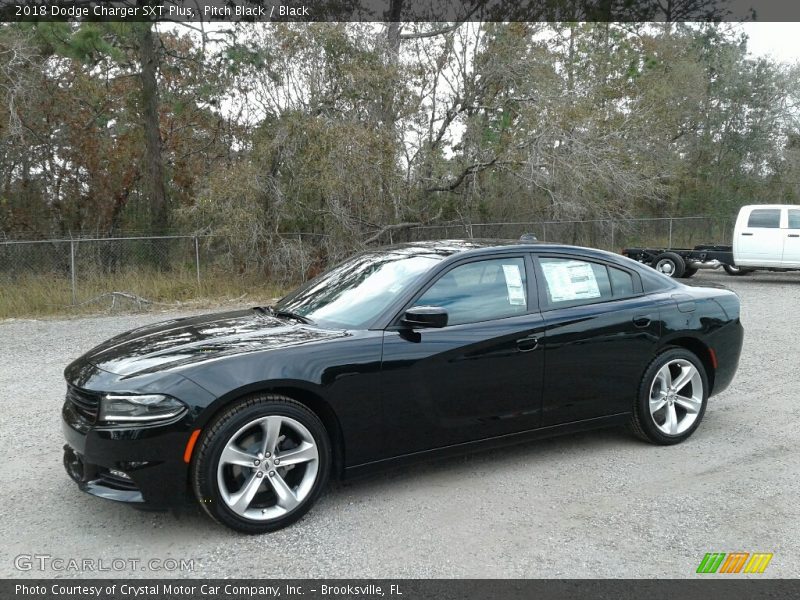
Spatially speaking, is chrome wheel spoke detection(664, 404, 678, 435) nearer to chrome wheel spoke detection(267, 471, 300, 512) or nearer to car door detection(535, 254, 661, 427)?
car door detection(535, 254, 661, 427)

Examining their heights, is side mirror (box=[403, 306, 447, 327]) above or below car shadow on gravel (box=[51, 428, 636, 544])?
above

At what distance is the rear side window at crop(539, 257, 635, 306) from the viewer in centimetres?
484

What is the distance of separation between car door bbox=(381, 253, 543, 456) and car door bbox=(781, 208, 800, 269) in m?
14.5

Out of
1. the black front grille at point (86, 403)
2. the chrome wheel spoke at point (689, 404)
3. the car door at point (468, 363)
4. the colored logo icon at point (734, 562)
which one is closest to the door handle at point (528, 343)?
the car door at point (468, 363)

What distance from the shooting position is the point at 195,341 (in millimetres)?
4160

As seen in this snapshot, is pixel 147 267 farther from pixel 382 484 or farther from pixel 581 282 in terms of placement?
pixel 581 282

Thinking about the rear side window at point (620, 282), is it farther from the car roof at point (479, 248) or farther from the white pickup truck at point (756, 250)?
the white pickup truck at point (756, 250)

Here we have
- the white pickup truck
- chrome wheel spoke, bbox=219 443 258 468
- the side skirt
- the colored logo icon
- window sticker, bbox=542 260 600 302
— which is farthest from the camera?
the white pickup truck

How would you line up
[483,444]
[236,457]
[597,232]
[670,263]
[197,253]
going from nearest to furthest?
[236,457] → [483,444] → [197,253] → [670,263] → [597,232]

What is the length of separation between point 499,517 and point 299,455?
1185mm

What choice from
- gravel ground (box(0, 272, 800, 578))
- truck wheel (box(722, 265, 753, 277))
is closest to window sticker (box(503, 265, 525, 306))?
gravel ground (box(0, 272, 800, 578))

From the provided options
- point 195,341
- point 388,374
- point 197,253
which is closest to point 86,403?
point 195,341

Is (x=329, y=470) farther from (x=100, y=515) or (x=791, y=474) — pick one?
(x=791, y=474)
